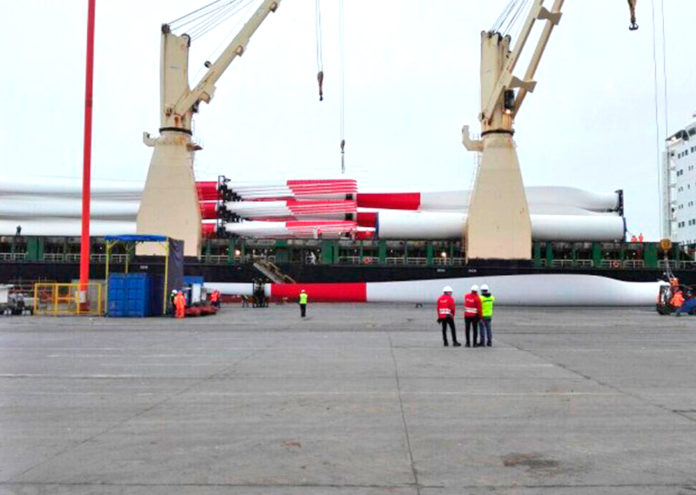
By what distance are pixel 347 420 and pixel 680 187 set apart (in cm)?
6450

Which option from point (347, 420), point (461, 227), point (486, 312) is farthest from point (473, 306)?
point (461, 227)

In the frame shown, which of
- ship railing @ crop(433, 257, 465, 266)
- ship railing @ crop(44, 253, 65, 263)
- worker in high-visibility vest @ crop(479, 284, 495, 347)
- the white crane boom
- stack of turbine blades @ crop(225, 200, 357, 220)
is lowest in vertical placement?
worker in high-visibility vest @ crop(479, 284, 495, 347)

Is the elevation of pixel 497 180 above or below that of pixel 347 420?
above

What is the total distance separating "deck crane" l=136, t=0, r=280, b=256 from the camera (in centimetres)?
A: 4344

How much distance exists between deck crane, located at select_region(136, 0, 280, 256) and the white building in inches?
1712

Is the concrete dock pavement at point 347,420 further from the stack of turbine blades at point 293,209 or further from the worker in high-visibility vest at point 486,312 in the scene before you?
the stack of turbine blades at point 293,209

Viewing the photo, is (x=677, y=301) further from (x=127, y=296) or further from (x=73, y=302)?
(x=73, y=302)

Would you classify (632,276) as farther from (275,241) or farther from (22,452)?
(22,452)

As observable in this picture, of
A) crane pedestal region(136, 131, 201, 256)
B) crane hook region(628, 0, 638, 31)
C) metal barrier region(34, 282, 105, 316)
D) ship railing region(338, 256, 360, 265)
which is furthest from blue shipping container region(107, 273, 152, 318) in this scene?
crane hook region(628, 0, 638, 31)

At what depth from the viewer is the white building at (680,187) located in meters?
58.4

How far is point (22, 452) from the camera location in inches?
221

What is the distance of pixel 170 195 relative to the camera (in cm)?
4431

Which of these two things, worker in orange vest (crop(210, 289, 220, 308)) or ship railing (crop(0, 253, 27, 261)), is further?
ship railing (crop(0, 253, 27, 261))

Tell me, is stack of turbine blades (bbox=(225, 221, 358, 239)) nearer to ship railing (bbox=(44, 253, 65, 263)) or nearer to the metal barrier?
ship railing (bbox=(44, 253, 65, 263))
